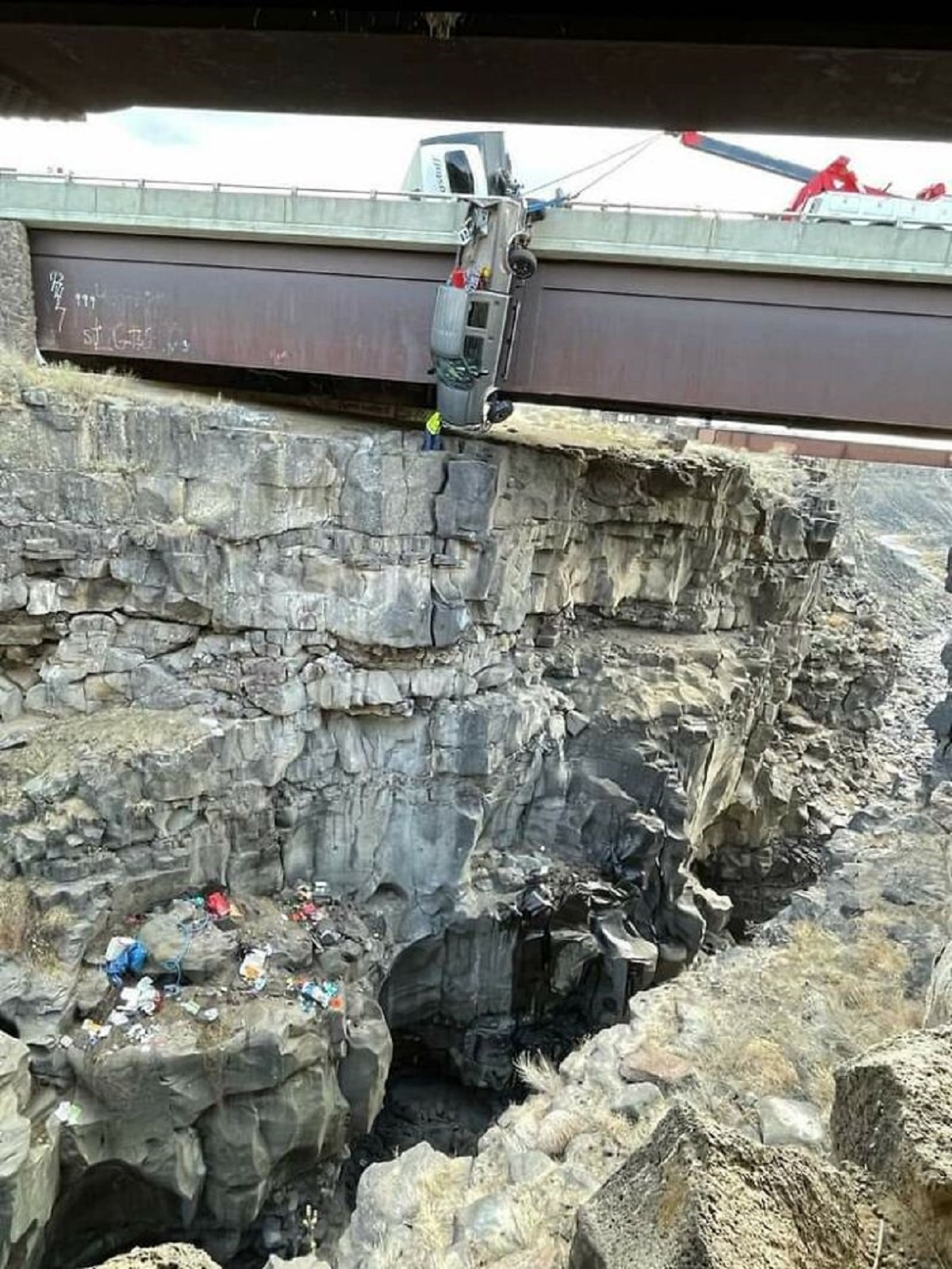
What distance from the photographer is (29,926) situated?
9.08 metres

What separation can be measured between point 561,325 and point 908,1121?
903 centimetres

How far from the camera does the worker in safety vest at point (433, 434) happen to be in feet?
34.0

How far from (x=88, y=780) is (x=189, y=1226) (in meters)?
5.41

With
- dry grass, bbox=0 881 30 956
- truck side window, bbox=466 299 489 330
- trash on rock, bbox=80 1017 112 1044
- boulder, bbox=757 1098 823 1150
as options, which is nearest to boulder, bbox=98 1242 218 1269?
boulder, bbox=757 1098 823 1150

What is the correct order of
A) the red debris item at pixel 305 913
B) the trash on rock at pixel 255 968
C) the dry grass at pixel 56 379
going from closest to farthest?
the trash on rock at pixel 255 968 → the dry grass at pixel 56 379 → the red debris item at pixel 305 913

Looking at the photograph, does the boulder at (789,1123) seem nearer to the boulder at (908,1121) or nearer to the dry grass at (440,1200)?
the boulder at (908,1121)

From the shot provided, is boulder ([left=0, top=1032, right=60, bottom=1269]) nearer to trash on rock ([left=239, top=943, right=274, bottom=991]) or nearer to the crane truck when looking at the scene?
trash on rock ([left=239, top=943, right=274, bottom=991])

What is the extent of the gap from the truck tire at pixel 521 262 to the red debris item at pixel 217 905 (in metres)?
8.84

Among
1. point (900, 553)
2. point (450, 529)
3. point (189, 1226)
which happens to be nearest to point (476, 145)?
point (450, 529)

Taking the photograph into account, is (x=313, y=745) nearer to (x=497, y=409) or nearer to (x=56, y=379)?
(x=497, y=409)

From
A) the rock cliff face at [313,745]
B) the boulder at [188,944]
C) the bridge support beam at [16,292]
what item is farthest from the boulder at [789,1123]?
the bridge support beam at [16,292]

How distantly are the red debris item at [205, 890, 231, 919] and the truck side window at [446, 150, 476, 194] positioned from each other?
31.4ft

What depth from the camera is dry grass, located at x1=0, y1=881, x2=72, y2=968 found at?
29.2 ft

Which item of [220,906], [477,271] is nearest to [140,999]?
[220,906]
